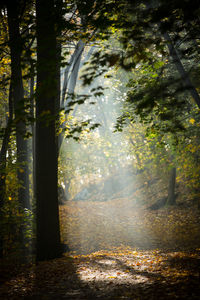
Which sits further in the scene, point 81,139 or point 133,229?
point 133,229

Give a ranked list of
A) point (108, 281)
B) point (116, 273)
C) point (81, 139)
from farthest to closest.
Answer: point (81, 139) → point (116, 273) → point (108, 281)

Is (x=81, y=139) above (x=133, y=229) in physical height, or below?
above

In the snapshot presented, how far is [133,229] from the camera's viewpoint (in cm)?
1305

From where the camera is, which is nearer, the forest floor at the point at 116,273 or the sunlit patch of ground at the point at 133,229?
the forest floor at the point at 116,273

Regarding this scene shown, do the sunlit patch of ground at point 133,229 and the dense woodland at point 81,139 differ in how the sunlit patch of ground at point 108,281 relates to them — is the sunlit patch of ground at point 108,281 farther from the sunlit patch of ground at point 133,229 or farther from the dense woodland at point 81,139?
the sunlit patch of ground at point 133,229

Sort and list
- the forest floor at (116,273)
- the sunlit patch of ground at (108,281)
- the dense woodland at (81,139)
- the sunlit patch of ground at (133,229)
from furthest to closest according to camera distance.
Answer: the sunlit patch of ground at (133,229), the dense woodland at (81,139), the forest floor at (116,273), the sunlit patch of ground at (108,281)

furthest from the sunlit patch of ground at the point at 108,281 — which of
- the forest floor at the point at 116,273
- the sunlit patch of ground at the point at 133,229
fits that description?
the sunlit patch of ground at the point at 133,229

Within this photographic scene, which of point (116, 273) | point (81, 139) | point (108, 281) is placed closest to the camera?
point (108, 281)

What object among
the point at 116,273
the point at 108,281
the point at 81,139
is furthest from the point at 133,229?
the point at 108,281

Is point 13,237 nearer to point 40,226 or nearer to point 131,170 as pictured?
point 40,226

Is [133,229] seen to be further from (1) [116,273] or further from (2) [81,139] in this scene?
(1) [116,273]

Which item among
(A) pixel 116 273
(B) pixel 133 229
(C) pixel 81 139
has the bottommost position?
(B) pixel 133 229

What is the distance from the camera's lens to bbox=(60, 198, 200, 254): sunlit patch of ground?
9.89 m

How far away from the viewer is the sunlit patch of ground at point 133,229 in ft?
32.4
